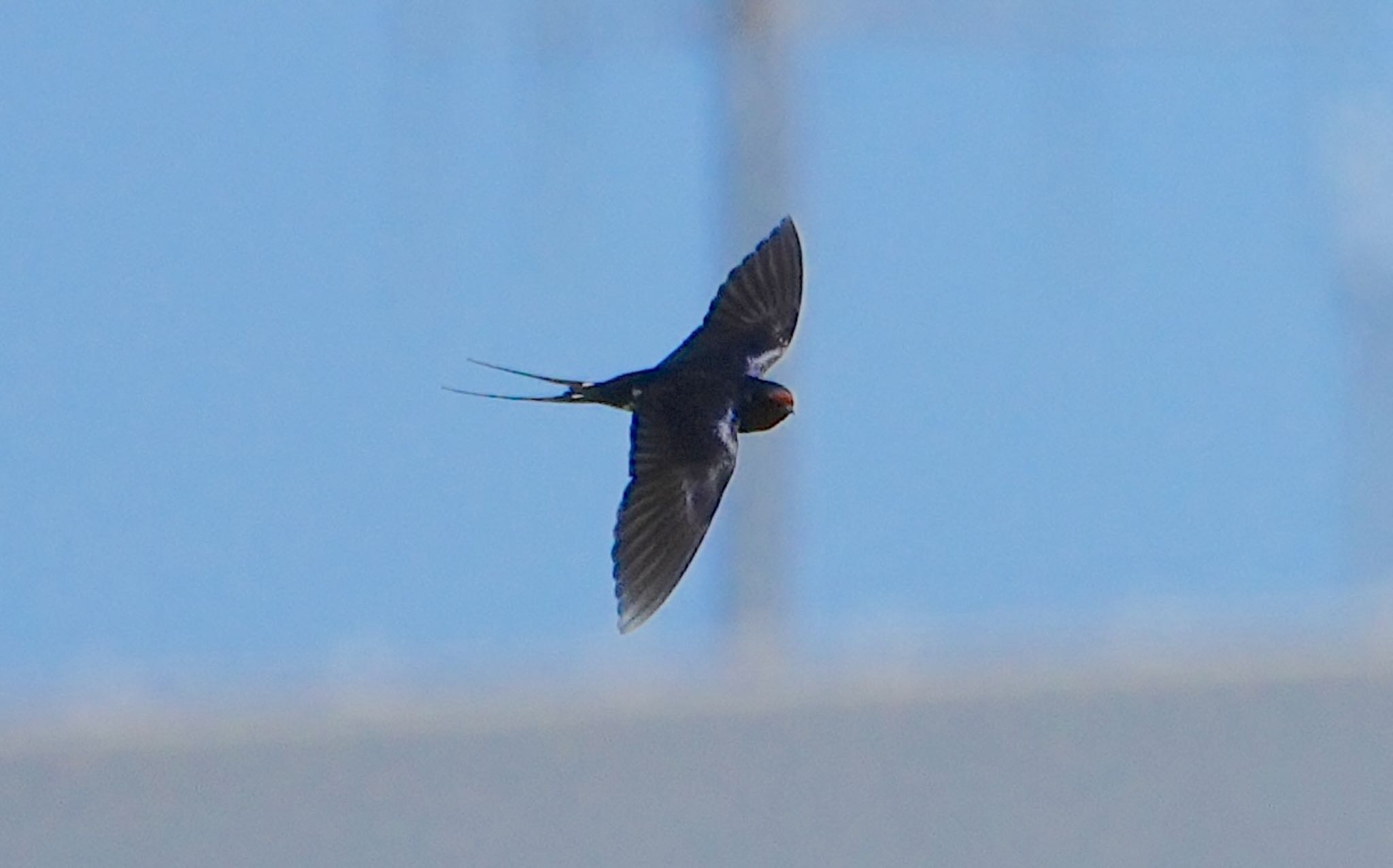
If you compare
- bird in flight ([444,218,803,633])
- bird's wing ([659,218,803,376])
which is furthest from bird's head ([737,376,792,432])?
bird's wing ([659,218,803,376])

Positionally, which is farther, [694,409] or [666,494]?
[694,409]

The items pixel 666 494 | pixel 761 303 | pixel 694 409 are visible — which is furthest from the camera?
pixel 761 303

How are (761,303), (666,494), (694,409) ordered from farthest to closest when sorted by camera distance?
(761,303), (694,409), (666,494)

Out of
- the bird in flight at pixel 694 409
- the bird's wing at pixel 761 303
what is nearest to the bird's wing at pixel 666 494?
the bird in flight at pixel 694 409

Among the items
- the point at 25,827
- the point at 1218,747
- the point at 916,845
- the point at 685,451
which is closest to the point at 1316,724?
the point at 1218,747

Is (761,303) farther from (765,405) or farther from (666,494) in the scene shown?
(666,494)

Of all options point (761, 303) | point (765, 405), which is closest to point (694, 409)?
point (765, 405)
